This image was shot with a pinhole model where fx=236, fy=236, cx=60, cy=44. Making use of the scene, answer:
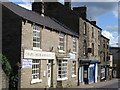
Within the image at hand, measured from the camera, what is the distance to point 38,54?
1892cm

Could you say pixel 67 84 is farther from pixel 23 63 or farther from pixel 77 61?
pixel 23 63

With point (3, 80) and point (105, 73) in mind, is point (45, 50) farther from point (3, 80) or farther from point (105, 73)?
point (105, 73)

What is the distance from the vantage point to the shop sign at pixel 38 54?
17388 mm

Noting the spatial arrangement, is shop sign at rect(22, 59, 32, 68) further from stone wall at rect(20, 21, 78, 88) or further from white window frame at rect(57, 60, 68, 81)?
white window frame at rect(57, 60, 68, 81)

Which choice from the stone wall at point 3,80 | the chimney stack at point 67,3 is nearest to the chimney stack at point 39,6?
the chimney stack at point 67,3

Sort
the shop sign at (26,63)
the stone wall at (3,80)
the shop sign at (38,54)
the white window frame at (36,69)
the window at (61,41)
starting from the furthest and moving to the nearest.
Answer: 1. the window at (61,41)
2. the white window frame at (36,69)
3. the shop sign at (38,54)
4. the shop sign at (26,63)
5. the stone wall at (3,80)

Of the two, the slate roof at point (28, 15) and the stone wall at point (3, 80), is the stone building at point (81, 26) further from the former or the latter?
the stone wall at point (3, 80)

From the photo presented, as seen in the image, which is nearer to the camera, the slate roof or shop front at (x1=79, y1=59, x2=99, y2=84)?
the slate roof

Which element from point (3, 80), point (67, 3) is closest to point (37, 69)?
point (3, 80)

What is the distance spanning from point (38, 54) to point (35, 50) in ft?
1.73

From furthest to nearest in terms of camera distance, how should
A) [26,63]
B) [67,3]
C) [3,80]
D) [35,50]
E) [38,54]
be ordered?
[67,3] → [38,54] → [35,50] → [26,63] → [3,80]

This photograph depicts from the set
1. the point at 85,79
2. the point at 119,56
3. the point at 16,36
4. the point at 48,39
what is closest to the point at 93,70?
the point at 85,79

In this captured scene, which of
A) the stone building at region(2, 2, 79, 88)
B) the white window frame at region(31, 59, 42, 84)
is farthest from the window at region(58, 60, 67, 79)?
the white window frame at region(31, 59, 42, 84)

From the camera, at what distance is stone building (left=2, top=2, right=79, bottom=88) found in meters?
16.9
